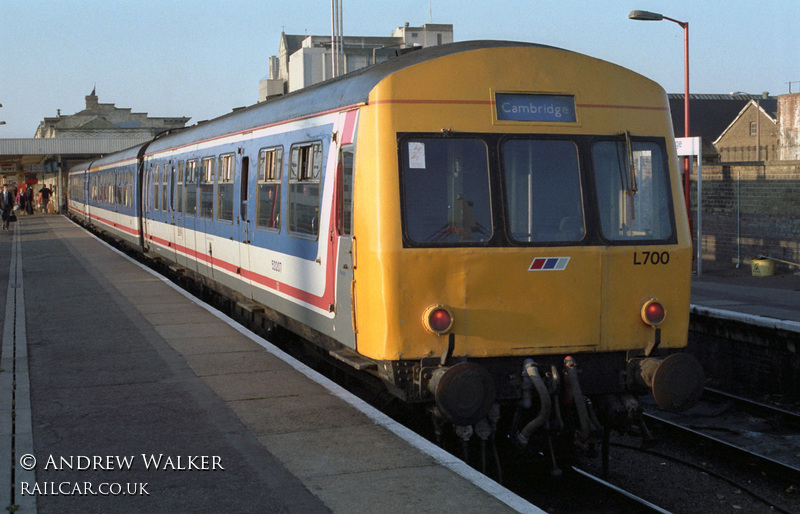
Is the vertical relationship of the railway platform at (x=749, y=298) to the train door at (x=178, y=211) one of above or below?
below

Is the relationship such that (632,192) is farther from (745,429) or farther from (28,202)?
(28,202)

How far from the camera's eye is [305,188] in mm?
8344

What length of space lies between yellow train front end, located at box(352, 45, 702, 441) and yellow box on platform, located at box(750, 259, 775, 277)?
12.9 m

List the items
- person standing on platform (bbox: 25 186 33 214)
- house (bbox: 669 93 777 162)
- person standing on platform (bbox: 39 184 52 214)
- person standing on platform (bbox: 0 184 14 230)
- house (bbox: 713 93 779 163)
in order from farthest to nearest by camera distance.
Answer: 1. house (bbox: 713 93 779 163)
2. house (bbox: 669 93 777 162)
3. person standing on platform (bbox: 39 184 52 214)
4. person standing on platform (bbox: 25 186 33 214)
5. person standing on platform (bbox: 0 184 14 230)

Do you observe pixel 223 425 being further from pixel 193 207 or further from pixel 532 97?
pixel 193 207

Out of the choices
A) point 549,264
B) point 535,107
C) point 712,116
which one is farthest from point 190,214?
point 712,116

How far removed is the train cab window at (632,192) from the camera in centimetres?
686

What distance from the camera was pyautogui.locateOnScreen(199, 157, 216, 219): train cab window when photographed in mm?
12688

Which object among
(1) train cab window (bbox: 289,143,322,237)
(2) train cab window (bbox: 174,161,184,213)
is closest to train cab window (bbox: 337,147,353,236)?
(1) train cab window (bbox: 289,143,322,237)

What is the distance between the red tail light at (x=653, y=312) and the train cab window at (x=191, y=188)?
8870 millimetres

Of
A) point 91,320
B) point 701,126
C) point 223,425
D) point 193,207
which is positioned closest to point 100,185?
point 193,207

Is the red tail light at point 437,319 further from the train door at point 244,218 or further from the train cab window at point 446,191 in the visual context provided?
the train door at point 244,218

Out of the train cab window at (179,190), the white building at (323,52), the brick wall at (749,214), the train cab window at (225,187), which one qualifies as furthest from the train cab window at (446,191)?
the white building at (323,52)

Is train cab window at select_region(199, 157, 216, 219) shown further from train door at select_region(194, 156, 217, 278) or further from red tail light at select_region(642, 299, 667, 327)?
red tail light at select_region(642, 299, 667, 327)
